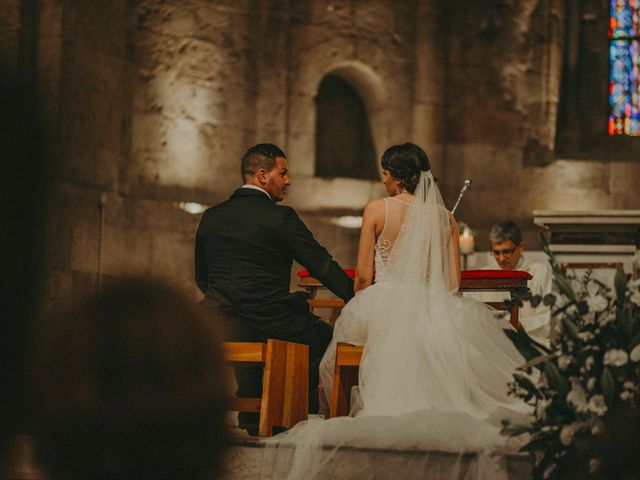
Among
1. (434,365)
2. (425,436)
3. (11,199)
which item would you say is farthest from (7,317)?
(434,365)

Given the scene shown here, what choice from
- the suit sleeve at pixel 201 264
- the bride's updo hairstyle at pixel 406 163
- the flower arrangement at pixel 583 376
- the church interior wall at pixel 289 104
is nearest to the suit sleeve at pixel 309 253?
the suit sleeve at pixel 201 264

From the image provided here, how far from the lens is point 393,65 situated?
38.2 ft

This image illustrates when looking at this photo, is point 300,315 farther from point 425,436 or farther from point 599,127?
point 599,127

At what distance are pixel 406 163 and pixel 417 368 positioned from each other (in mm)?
1126

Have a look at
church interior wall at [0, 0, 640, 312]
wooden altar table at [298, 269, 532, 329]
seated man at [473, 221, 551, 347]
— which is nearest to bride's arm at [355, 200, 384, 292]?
wooden altar table at [298, 269, 532, 329]

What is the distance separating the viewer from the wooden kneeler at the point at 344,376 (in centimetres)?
495

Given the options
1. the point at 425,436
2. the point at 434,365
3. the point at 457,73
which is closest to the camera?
the point at 425,436

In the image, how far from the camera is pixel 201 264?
5348mm

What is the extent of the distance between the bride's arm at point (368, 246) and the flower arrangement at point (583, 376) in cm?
176

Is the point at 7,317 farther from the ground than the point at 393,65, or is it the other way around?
the point at 393,65

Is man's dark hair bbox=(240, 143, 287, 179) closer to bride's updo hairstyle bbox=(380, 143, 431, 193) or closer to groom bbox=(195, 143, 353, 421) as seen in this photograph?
groom bbox=(195, 143, 353, 421)

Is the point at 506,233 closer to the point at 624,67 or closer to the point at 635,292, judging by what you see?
the point at 635,292

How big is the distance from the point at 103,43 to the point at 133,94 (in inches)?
24.0

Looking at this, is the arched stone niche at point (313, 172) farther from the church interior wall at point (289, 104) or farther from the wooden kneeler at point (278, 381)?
the wooden kneeler at point (278, 381)
